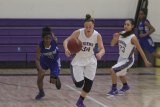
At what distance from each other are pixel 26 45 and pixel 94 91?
5633 mm

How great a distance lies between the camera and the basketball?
26.4ft

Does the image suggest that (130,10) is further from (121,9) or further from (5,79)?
(5,79)

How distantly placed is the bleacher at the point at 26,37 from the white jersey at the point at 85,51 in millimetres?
7617

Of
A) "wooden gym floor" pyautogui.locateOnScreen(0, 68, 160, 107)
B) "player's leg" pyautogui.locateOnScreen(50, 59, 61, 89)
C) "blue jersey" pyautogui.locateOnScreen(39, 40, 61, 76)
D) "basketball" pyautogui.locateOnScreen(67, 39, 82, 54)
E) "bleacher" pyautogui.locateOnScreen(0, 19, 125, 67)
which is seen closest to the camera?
"basketball" pyautogui.locateOnScreen(67, 39, 82, 54)

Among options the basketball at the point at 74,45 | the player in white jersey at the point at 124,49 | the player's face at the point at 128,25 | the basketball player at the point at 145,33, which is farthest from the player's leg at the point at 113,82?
the basketball player at the point at 145,33

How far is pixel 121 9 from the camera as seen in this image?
55.6 feet

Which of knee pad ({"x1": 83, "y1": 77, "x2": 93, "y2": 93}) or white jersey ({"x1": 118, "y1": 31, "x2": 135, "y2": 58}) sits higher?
white jersey ({"x1": 118, "y1": 31, "x2": 135, "y2": 58})

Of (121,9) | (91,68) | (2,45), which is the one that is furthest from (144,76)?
(91,68)

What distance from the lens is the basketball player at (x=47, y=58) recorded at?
30.2 ft

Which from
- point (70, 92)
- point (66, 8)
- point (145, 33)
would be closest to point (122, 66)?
point (70, 92)

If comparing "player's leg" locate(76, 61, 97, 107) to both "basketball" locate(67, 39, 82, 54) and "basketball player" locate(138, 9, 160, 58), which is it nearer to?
"basketball" locate(67, 39, 82, 54)

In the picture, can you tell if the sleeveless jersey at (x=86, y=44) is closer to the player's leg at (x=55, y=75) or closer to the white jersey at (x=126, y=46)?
the player's leg at (x=55, y=75)

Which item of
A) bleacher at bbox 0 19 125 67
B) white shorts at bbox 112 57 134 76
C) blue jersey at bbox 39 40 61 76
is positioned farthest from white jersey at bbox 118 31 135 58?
bleacher at bbox 0 19 125 67

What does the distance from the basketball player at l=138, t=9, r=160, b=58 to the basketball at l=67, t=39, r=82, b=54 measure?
7.01 meters
